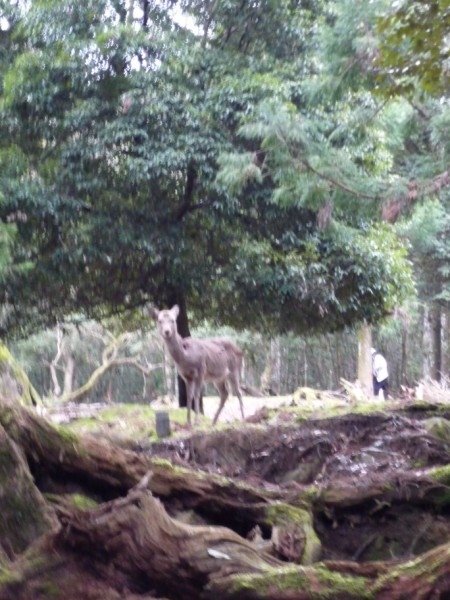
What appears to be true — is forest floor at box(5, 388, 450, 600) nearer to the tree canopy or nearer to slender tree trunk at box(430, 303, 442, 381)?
the tree canopy

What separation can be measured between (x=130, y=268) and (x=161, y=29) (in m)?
4.04

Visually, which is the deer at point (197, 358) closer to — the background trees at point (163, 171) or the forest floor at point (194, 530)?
the background trees at point (163, 171)

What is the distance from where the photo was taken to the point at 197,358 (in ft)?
40.8

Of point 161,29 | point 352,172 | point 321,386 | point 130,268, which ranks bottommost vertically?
point 321,386

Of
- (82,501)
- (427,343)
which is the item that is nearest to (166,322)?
(82,501)

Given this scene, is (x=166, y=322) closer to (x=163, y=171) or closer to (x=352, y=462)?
(x=163, y=171)

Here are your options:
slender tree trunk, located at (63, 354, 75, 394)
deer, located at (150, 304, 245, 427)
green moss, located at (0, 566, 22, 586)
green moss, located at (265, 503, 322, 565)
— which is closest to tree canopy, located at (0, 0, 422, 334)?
deer, located at (150, 304, 245, 427)

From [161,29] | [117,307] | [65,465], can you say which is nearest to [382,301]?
[117,307]

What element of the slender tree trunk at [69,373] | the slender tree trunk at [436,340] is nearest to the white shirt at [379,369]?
the slender tree trunk at [436,340]

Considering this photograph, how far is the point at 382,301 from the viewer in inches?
567

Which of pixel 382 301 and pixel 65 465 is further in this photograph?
pixel 382 301

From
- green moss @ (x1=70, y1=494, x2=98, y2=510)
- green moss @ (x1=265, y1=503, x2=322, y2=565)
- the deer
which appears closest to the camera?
green moss @ (x1=70, y1=494, x2=98, y2=510)

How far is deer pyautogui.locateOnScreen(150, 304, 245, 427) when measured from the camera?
469 inches

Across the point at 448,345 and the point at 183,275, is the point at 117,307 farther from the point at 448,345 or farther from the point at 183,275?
the point at 448,345
